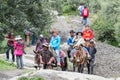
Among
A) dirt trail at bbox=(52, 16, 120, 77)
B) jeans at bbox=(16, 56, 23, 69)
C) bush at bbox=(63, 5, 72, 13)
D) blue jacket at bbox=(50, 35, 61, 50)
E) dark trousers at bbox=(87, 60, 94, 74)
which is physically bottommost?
dirt trail at bbox=(52, 16, 120, 77)

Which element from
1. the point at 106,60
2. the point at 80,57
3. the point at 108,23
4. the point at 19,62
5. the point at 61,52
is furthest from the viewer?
the point at 108,23

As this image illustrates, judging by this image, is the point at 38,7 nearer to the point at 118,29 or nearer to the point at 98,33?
the point at 118,29

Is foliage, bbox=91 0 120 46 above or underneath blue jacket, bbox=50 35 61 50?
underneath

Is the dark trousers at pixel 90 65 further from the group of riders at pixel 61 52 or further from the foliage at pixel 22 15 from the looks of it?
the foliage at pixel 22 15

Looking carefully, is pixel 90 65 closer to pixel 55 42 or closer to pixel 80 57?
pixel 80 57

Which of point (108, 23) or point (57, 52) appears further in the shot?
point (108, 23)

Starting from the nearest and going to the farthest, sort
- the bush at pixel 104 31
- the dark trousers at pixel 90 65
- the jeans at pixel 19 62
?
the jeans at pixel 19 62, the dark trousers at pixel 90 65, the bush at pixel 104 31

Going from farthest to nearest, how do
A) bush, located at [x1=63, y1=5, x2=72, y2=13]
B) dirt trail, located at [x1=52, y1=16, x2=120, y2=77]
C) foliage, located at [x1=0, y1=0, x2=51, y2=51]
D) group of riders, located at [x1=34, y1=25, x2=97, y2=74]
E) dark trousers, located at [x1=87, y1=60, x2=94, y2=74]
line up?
bush, located at [x1=63, y1=5, x2=72, y2=13], foliage, located at [x1=0, y1=0, x2=51, y2=51], dirt trail, located at [x1=52, y1=16, x2=120, y2=77], dark trousers, located at [x1=87, y1=60, x2=94, y2=74], group of riders, located at [x1=34, y1=25, x2=97, y2=74]

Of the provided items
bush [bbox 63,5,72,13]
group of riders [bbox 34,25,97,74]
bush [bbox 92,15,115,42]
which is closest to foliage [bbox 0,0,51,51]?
group of riders [bbox 34,25,97,74]

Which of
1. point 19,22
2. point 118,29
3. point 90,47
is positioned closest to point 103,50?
point 118,29

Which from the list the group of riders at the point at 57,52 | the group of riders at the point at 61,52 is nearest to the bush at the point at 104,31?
the group of riders at the point at 61,52

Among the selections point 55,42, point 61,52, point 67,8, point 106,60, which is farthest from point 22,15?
point 67,8

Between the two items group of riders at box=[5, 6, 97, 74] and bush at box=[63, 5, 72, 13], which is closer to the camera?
group of riders at box=[5, 6, 97, 74]

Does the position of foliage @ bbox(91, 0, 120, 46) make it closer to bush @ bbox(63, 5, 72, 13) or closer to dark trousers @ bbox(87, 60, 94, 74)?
dark trousers @ bbox(87, 60, 94, 74)
